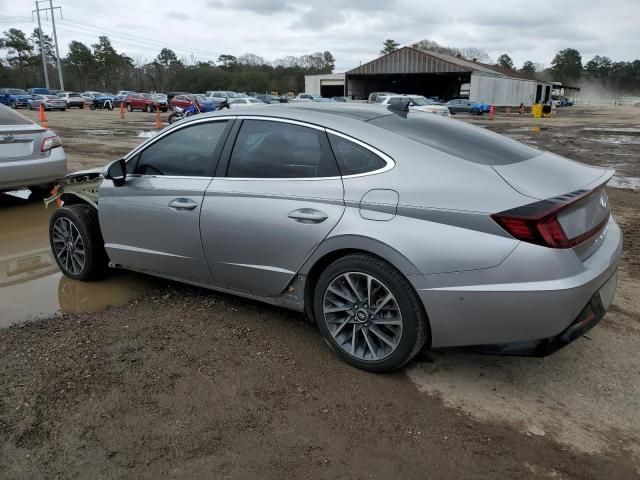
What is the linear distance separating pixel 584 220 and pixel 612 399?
40.3 inches

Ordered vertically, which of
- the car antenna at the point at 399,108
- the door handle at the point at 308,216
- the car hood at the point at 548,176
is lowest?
the door handle at the point at 308,216

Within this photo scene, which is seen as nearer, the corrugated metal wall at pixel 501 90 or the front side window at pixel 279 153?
the front side window at pixel 279 153

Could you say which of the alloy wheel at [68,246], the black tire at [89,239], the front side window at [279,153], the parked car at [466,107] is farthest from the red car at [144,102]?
the front side window at [279,153]

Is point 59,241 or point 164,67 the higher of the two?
point 164,67

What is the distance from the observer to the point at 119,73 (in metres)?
91.4

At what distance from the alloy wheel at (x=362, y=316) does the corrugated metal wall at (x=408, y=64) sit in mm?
53052

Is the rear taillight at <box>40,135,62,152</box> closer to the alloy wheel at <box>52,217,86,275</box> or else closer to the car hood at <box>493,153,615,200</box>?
the alloy wheel at <box>52,217,86,275</box>

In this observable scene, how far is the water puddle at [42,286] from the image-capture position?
4285 millimetres

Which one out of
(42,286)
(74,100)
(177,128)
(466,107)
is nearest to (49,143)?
(42,286)

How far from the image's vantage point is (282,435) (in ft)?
8.86

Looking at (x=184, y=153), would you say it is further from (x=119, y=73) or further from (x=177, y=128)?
(x=119, y=73)

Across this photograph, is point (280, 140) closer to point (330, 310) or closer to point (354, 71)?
point (330, 310)

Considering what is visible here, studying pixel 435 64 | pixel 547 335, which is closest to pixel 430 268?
pixel 547 335

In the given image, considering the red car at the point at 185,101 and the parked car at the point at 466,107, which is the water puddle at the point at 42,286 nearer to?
the red car at the point at 185,101
